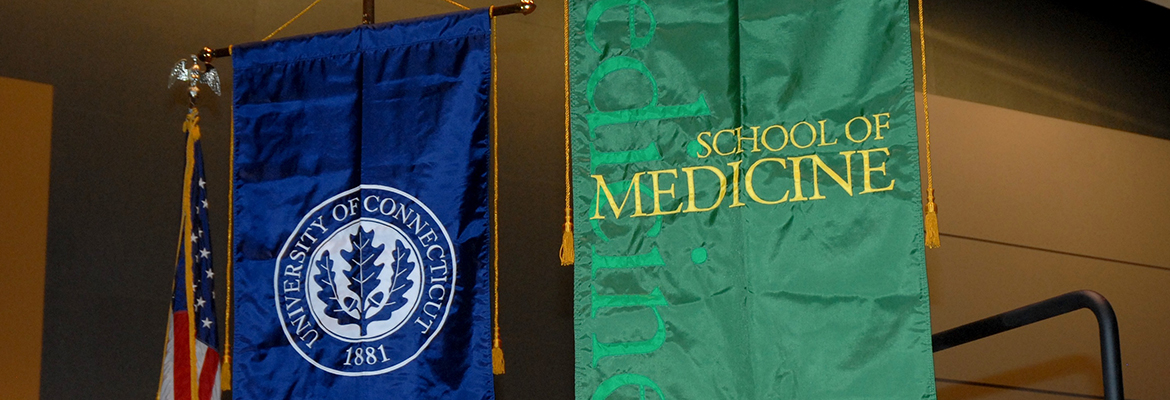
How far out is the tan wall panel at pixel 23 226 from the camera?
343 centimetres

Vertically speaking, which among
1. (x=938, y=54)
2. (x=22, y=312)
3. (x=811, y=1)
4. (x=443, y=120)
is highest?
(x=938, y=54)

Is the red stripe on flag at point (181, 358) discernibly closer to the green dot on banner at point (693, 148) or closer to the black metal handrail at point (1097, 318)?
the green dot on banner at point (693, 148)

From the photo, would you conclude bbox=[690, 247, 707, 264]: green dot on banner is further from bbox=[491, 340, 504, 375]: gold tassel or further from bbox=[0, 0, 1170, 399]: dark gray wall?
bbox=[0, 0, 1170, 399]: dark gray wall

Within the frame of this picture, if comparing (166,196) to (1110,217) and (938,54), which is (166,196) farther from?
(1110,217)

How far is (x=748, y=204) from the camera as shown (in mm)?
2768

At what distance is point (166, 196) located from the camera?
12.5ft

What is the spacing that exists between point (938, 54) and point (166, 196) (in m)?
3.73

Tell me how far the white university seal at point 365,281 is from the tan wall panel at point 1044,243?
3.03m

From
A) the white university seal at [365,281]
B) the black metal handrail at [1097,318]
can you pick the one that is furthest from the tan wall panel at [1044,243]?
the white university seal at [365,281]

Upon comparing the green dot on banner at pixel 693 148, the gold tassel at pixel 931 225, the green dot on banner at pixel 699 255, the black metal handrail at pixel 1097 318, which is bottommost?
the black metal handrail at pixel 1097 318

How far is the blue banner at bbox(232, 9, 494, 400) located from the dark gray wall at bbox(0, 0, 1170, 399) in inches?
24.6

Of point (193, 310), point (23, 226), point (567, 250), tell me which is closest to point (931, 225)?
point (567, 250)

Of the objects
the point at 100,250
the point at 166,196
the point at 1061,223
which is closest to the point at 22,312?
the point at 100,250

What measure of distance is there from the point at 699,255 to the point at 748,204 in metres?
0.18
